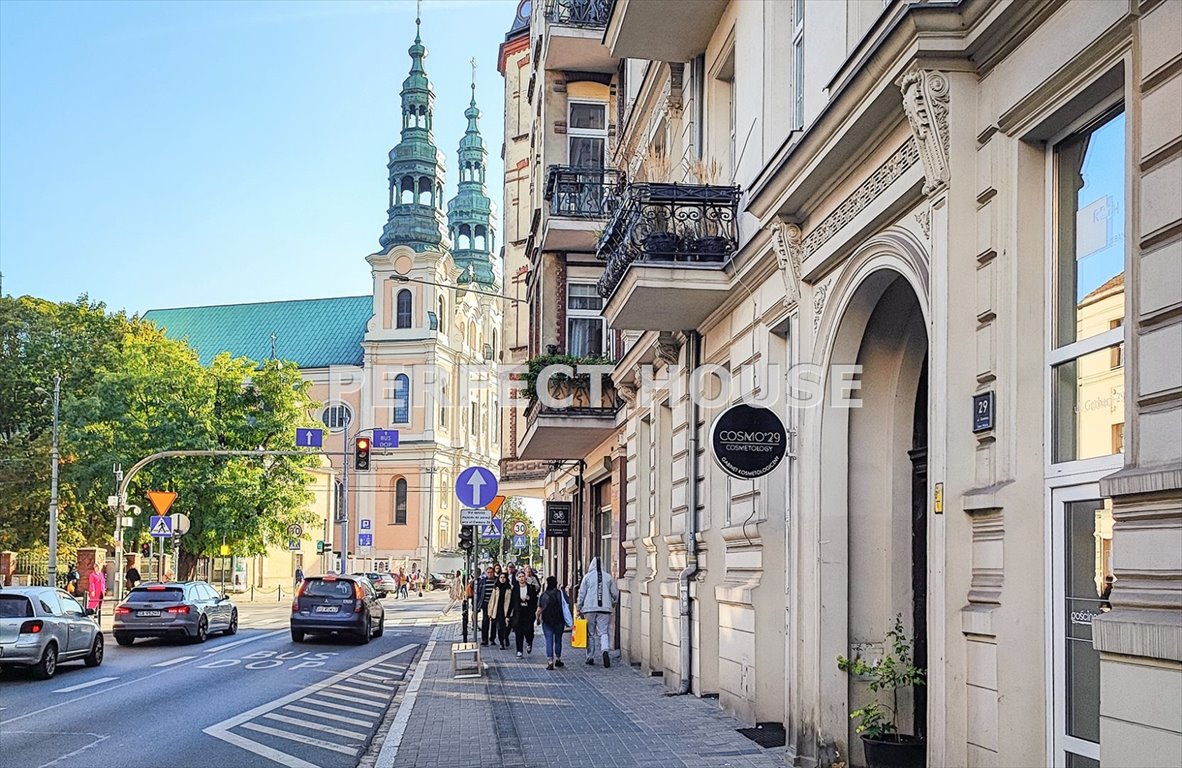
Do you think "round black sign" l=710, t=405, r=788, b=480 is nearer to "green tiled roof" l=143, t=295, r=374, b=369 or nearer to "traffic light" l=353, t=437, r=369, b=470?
"traffic light" l=353, t=437, r=369, b=470

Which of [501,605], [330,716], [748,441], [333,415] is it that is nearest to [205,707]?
[330,716]

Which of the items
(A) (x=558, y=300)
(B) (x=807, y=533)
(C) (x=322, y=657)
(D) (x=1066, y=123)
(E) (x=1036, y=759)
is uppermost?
(A) (x=558, y=300)

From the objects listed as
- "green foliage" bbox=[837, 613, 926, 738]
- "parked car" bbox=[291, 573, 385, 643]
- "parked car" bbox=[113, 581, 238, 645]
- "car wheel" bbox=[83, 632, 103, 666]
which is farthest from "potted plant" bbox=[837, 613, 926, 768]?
"parked car" bbox=[113, 581, 238, 645]

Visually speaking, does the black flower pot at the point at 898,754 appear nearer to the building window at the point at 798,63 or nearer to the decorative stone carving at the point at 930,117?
the decorative stone carving at the point at 930,117

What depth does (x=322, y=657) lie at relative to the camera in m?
26.1

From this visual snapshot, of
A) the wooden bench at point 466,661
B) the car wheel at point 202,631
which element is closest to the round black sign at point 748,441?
the wooden bench at point 466,661

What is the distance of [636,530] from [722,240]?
7.97 m

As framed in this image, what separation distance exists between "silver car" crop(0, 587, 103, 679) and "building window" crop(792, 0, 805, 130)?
14404mm

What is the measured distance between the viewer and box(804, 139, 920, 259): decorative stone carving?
354 inches

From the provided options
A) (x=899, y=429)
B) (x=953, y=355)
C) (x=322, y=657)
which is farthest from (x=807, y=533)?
(x=322, y=657)

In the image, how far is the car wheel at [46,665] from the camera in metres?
20.6

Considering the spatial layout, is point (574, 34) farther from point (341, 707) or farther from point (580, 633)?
point (341, 707)

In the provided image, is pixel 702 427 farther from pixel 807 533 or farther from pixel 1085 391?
pixel 1085 391

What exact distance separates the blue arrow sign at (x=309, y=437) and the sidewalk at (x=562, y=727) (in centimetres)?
2945
